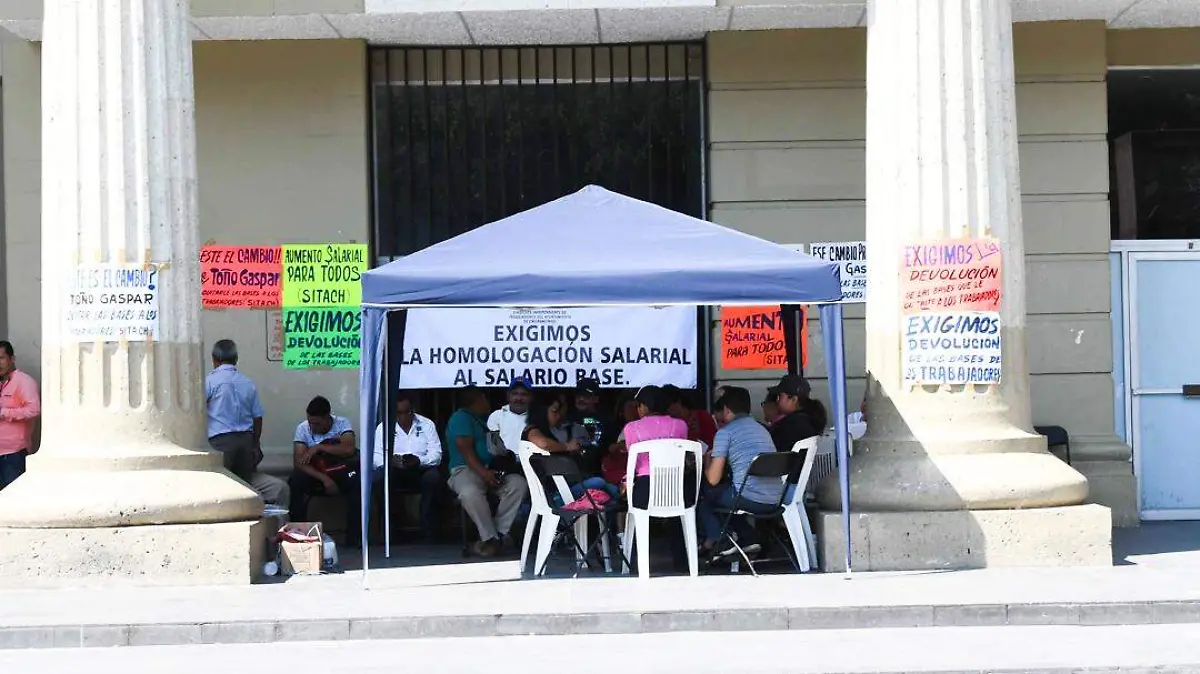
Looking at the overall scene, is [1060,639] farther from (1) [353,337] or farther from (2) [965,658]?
(1) [353,337]

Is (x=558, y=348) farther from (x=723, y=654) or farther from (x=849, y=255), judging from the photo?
(x=723, y=654)

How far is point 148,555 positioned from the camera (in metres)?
10.7

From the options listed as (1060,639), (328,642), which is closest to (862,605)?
(1060,639)

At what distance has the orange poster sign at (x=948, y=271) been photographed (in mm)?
11203

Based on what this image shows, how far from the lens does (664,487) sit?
10.9 meters

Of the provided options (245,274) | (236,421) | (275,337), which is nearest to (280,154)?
(245,274)

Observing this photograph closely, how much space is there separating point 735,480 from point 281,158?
564 cm

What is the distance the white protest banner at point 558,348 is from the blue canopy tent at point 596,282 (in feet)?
10.7

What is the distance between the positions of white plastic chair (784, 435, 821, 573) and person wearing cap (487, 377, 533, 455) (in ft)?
9.06

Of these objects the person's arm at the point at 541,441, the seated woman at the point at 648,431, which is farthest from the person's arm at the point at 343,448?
the seated woman at the point at 648,431

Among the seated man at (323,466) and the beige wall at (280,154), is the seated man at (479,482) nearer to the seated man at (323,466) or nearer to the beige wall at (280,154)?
the seated man at (323,466)

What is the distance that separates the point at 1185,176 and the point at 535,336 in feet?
20.5

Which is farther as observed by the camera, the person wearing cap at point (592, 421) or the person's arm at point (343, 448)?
the person's arm at point (343, 448)

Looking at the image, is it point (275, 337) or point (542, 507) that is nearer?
point (542, 507)
